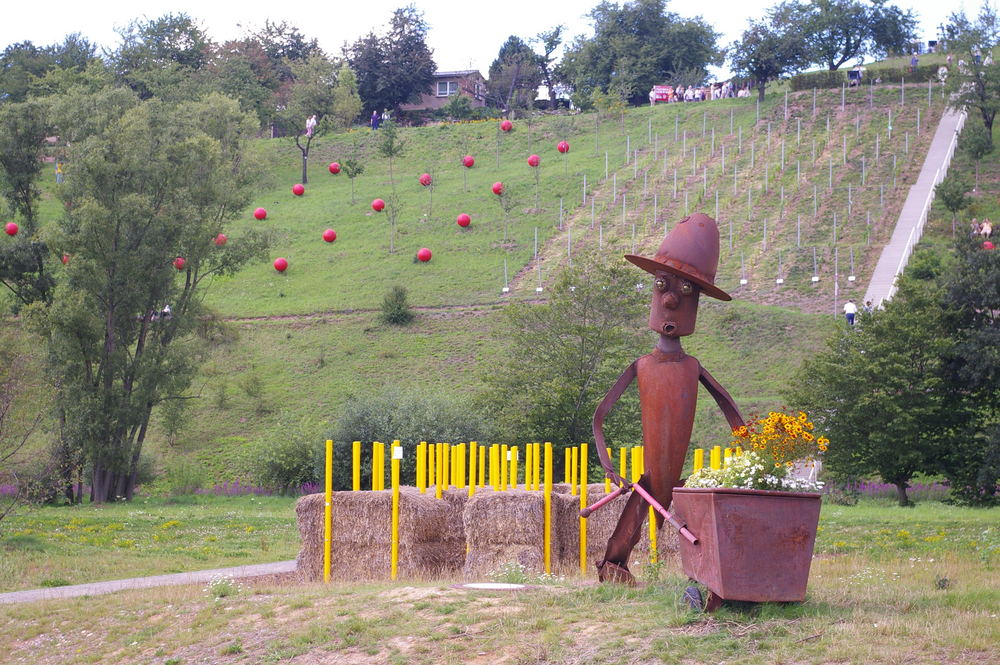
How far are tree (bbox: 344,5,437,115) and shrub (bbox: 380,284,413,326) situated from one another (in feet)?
187

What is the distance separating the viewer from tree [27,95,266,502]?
120ft

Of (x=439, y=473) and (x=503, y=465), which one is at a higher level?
(x=439, y=473)

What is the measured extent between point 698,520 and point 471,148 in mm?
75028

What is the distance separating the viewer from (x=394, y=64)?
108m

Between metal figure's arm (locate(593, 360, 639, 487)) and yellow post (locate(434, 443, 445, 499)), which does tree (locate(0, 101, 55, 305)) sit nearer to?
yellow post (locate(434, 443, 445, 499))

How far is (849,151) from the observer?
65.8m

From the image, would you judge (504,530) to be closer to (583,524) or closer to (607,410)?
(583,524)

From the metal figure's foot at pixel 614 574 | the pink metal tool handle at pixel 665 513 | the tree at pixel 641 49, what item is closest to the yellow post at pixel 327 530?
the metal figure's foot at pixel 614 574

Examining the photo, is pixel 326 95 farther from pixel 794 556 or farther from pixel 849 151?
pixel 794 556

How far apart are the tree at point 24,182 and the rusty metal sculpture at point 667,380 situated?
32.3 m

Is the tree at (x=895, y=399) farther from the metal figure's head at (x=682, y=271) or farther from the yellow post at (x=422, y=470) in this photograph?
the metal figure's head at (x=682, y=271)

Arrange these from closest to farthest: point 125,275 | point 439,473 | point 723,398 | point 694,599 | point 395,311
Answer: point 694,599
point 723,398
point 439,473
point 125,275
point 395,311

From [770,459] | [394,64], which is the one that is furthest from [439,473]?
[394,64]

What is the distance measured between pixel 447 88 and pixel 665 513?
368 ft
